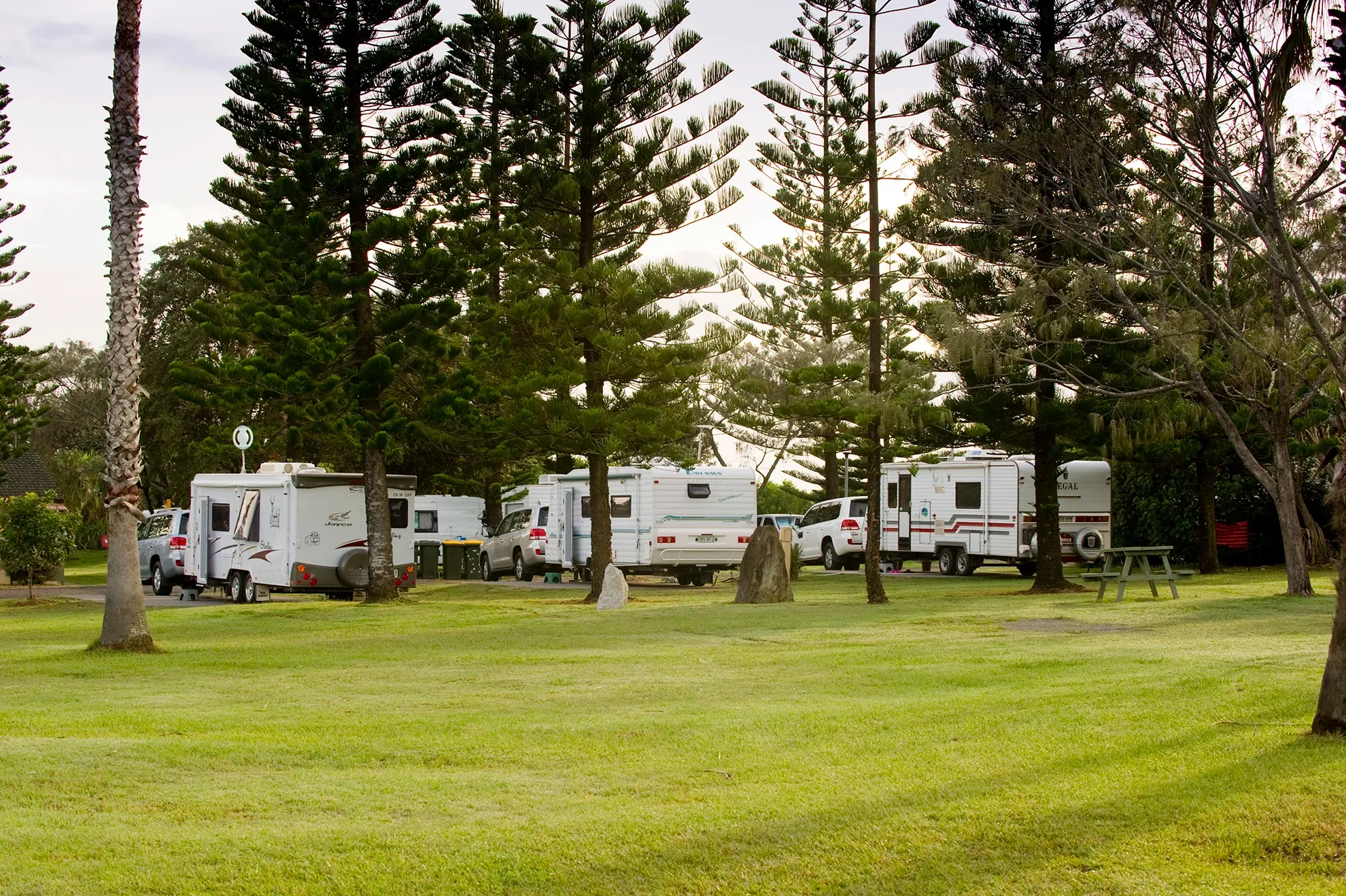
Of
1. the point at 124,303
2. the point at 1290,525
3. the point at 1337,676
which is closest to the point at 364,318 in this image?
the point at 124,303

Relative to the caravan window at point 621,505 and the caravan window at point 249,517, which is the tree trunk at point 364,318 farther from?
the caravan window at point 621,505

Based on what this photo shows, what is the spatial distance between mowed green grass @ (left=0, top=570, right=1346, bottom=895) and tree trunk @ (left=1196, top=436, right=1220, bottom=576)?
13.0 metres

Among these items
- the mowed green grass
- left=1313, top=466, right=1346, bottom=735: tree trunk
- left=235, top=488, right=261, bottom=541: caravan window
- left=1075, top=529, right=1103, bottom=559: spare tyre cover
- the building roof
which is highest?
the building roof

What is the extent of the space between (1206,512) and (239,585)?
16.5 m

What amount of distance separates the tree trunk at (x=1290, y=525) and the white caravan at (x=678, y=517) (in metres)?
8.68

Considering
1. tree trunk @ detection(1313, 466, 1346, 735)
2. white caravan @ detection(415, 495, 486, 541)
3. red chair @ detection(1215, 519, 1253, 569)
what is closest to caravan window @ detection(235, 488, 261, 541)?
white caravan @ detection(415, 495, 486, 541)

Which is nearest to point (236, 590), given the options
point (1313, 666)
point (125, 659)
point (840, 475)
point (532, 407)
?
point (532, 407)

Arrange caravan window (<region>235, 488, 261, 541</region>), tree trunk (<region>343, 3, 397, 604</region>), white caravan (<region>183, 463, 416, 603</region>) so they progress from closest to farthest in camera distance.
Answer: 1. tree trunk (<region>343, 3, 397, 604</region>)
2. white caravan (<region>183, 463, 416, 603</region>)
3. caravan window (<region>235, 488, 261, 541</region>)

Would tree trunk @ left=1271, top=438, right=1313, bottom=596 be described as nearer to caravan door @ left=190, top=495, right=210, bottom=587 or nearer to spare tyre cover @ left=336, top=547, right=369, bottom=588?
spare tyre cover @ left=336, top=547, right=369, bottom=588

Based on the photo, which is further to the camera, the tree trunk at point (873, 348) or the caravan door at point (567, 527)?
the caravan door at point (567, 527)

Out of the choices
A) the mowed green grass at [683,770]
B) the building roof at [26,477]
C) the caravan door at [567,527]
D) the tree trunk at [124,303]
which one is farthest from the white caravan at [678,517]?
the building roof at [26,477]

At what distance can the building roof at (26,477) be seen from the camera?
150ft

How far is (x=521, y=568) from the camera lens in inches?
1087

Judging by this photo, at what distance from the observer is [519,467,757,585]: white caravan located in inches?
944
